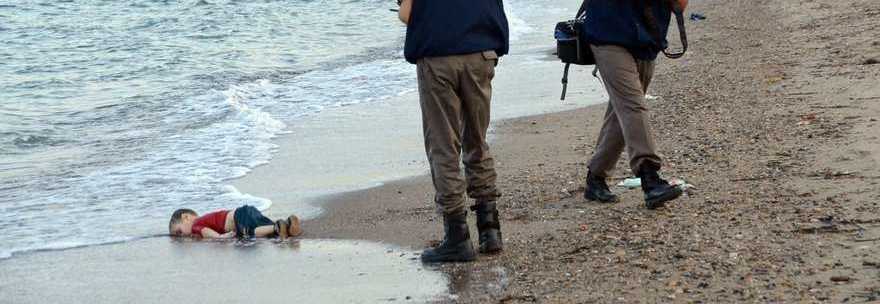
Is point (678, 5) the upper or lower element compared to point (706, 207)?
upper

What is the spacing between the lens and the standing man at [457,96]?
5273 millimetres

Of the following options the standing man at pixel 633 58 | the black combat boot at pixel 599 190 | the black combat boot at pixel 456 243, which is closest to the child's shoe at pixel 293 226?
the black combat boot at pixel 456 243

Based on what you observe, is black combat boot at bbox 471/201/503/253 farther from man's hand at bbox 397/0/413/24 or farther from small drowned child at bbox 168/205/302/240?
small drowned child at bbox 168/205/302/240

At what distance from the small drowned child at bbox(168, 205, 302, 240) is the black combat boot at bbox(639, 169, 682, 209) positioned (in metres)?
1.86

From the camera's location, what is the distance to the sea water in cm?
809

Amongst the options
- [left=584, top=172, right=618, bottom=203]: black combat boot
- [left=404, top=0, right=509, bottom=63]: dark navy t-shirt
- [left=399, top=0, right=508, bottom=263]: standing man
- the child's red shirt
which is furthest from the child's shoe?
[left=404, top=0, right=509, bottom=63]: dark navy t-shirt

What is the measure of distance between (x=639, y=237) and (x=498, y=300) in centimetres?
99

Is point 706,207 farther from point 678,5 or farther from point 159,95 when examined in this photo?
point 159,95

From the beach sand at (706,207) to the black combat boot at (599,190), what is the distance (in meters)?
0.05

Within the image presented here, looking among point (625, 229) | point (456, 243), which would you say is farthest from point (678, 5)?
point (456, 243)

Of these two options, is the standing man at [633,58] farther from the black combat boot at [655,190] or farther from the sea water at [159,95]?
the sea water at [159,95]

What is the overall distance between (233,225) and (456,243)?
1.74 meters

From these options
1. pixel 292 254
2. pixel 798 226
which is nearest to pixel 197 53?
pixel 292 254

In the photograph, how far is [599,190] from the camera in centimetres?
650
